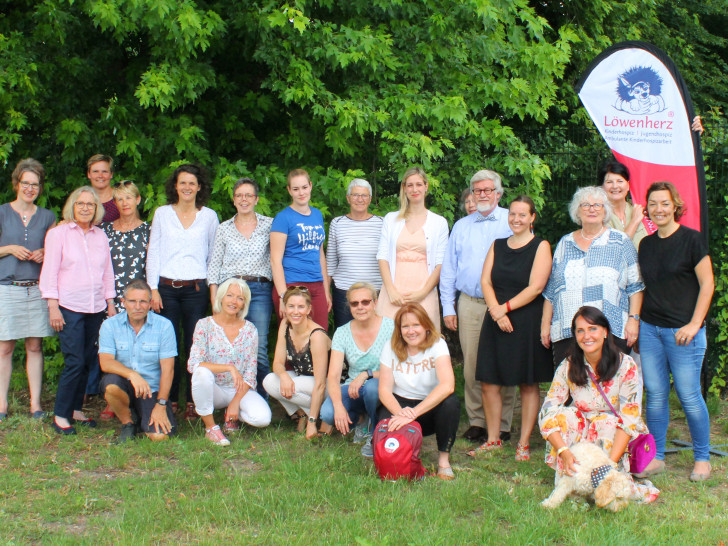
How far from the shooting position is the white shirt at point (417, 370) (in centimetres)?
473

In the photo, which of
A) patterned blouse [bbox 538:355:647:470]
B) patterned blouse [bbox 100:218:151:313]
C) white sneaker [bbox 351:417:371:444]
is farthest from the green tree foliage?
patterned blouse [bbox 538:355:647:470]

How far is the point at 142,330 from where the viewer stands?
214 inches

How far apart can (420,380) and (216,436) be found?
1548 mm

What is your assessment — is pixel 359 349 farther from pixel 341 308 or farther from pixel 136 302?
pixel 136 302

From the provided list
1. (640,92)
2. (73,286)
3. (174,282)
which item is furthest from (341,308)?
(640,92)

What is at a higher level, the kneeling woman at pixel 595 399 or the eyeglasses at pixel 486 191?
the eyeglasses at pixel 486 191

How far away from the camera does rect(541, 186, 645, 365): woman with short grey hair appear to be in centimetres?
462

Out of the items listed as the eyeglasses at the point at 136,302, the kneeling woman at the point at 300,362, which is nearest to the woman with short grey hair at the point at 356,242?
the kneeling woman at the point at 300,362

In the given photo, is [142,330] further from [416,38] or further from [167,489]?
[416,38]

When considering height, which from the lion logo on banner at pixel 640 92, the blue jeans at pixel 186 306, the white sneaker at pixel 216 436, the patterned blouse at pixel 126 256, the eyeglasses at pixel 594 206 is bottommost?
the white sneaker at pixel 216 436

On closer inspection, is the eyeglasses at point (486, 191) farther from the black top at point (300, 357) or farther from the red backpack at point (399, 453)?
the red backpack at point (399, 453)

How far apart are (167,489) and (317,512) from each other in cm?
95

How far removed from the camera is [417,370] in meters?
4.74

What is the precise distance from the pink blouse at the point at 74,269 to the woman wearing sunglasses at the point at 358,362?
73.8 inches
